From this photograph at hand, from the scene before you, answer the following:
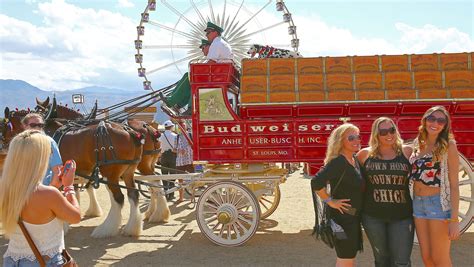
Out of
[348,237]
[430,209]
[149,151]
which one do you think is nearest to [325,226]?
[348,237]

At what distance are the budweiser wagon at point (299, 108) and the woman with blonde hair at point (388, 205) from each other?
2.18 metres

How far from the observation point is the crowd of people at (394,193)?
3.39m

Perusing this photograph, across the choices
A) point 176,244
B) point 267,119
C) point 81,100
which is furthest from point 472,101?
point 81,100

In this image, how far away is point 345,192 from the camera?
3463mm

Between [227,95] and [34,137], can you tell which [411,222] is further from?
[227,95]

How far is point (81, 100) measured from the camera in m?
10.4

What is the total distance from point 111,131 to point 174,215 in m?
2.37

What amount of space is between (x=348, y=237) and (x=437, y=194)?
2.26 ft

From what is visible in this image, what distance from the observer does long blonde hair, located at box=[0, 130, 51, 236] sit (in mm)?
2414

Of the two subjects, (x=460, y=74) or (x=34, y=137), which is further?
(x=460, y=74)

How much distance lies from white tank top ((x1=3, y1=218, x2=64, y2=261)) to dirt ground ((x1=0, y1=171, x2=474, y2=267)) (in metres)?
2.88

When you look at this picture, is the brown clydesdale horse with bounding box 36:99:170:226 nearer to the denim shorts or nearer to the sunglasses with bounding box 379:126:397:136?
the sunglasses with bounding box 379:126:397:136

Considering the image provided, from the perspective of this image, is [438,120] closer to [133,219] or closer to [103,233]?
[133,219]

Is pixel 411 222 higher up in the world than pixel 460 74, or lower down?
lower down
